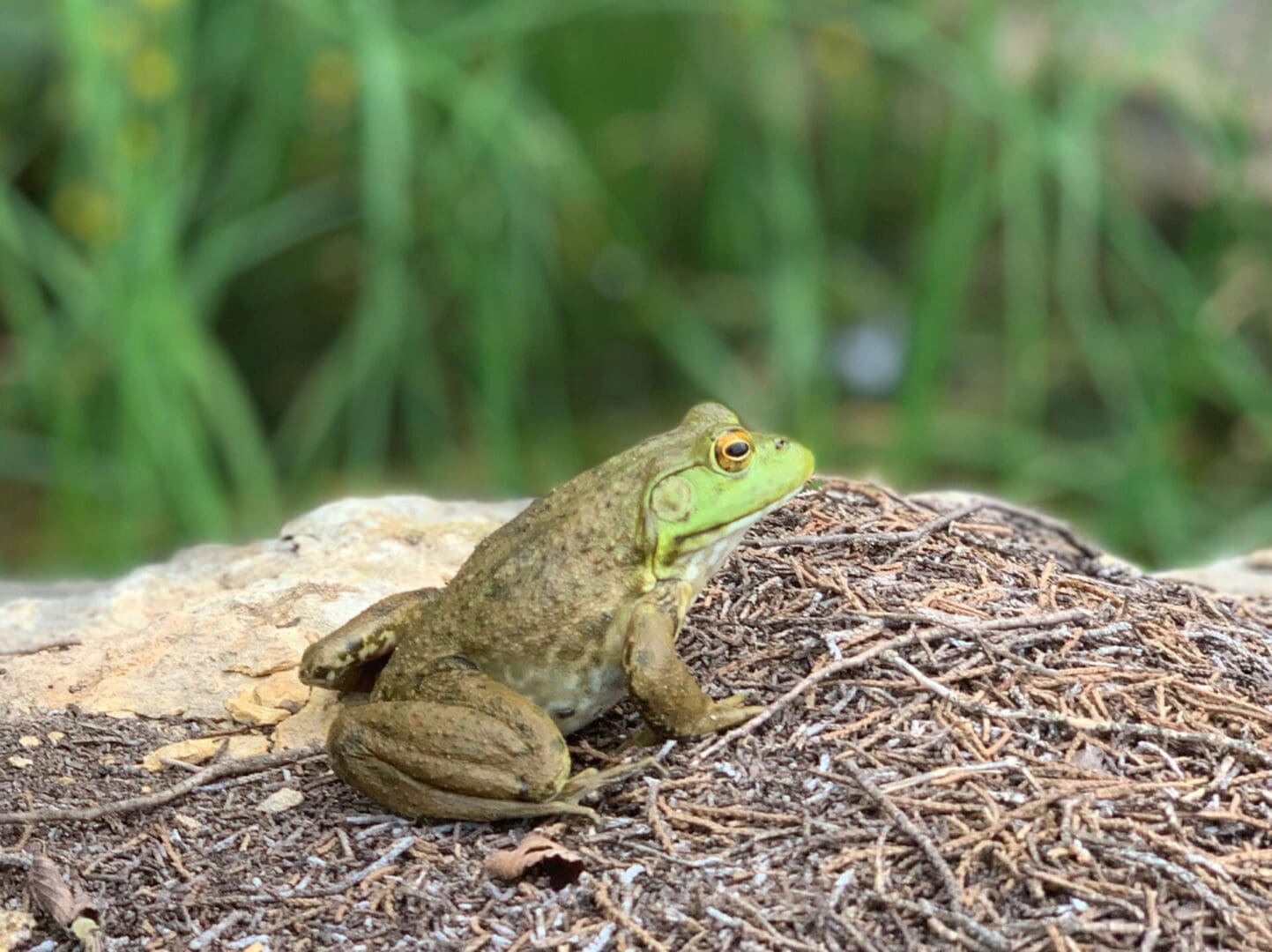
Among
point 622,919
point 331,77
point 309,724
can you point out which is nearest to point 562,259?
point 331,77

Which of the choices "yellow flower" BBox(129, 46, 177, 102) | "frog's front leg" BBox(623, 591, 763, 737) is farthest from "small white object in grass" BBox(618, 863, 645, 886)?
"yellow flower" BBox(129, 46, 177, 102)

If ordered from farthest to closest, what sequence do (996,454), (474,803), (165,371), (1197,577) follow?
(996,454)
(165,371)
(1197,577)
(474,803)

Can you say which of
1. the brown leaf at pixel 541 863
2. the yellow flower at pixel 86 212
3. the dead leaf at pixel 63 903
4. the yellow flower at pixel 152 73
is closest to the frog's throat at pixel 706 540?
the brown leaf at pixel 541 863

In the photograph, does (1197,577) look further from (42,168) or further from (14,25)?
(42,168)

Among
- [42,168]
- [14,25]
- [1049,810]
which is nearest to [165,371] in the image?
[14,25]

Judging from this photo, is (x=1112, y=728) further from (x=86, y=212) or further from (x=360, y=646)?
(x=86, y=212)

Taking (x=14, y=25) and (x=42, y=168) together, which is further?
(x=42, y=168)

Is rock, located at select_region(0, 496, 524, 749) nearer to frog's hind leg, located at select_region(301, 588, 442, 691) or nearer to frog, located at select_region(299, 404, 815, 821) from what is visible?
frog's hind leg, located at select_region(301, 588, 442, 691)
